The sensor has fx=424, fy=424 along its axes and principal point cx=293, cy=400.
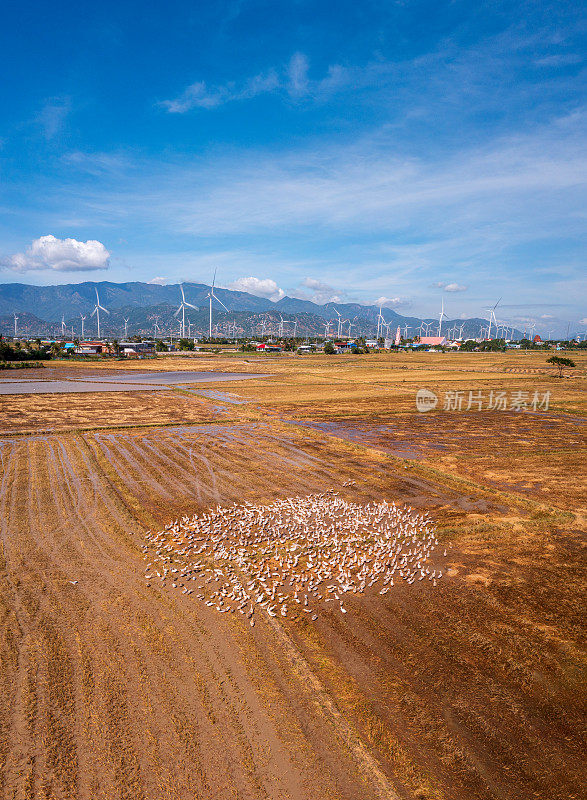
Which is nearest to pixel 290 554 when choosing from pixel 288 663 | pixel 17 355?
pixel 288 663

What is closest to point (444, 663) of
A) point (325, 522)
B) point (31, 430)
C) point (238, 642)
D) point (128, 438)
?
point (238, 642)

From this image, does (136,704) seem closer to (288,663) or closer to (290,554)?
(288,663)

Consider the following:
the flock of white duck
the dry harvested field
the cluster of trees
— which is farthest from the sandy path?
the cluster of trees

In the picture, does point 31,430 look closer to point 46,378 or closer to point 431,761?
point 431,761

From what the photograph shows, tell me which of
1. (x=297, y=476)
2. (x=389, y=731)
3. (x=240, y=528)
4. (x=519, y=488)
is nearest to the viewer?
(x=389, y=731)

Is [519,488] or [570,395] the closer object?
[519,488]

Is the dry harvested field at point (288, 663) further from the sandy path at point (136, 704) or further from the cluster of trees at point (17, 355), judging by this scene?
the cluster of trees at point (17, 355)

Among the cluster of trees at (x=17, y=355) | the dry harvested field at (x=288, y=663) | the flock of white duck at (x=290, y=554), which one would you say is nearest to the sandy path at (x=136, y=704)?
the dry harvested field at (x=288, y=663)
